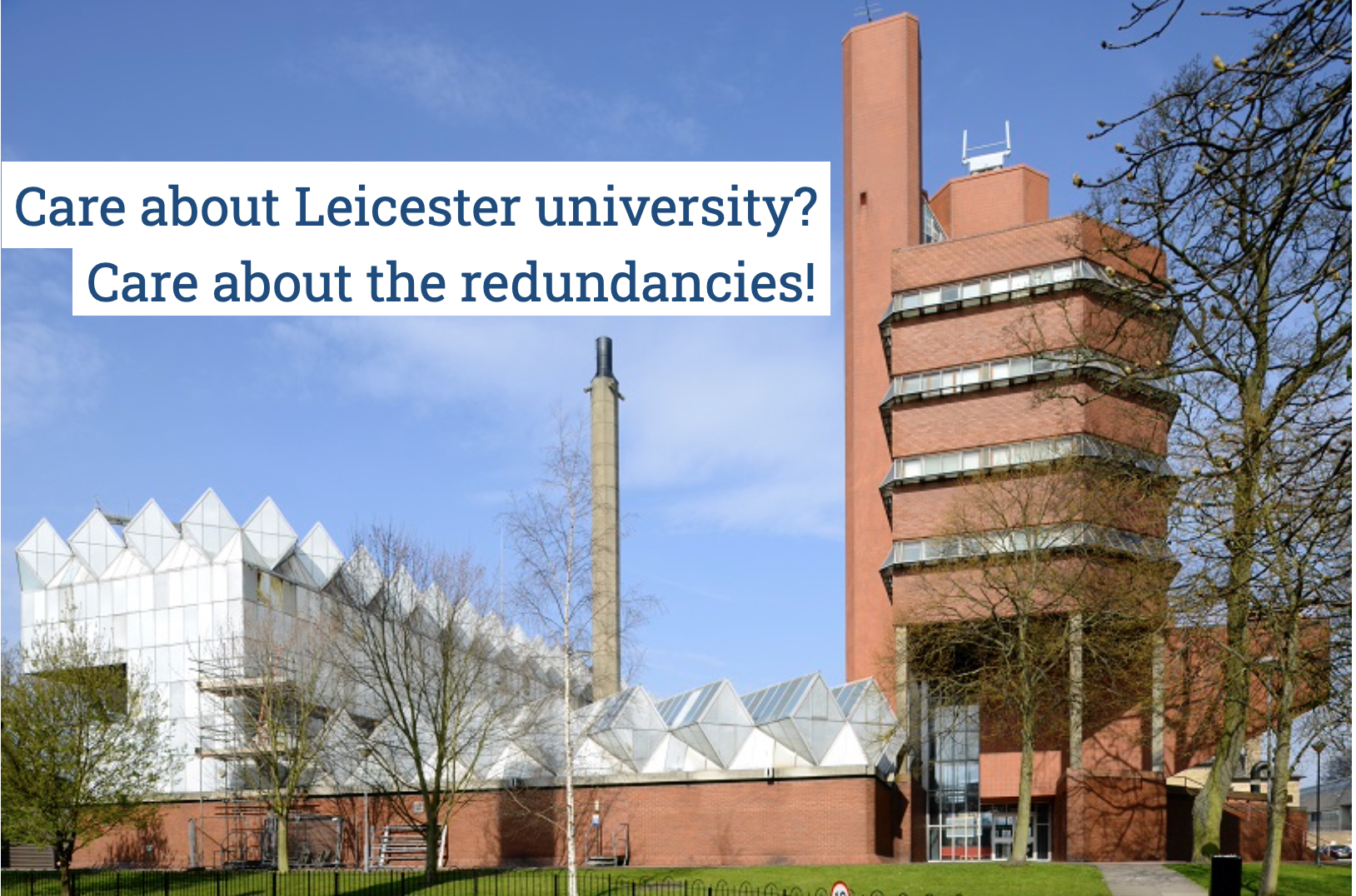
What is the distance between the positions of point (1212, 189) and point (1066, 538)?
39.5 metres

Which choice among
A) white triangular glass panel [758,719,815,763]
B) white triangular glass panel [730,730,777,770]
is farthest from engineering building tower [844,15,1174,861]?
white triangular glass panel [730,730,777,770]

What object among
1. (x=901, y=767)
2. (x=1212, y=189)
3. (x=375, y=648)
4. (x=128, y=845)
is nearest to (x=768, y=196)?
(x=1212, y=189)

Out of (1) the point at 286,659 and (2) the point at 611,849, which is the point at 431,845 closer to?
(2) the point at 611,849

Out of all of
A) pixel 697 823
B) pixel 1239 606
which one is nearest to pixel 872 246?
pixel 697 823

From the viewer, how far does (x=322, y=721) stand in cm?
5822

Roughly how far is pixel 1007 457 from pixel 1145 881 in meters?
19.5

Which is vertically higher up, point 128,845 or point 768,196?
point 768,196

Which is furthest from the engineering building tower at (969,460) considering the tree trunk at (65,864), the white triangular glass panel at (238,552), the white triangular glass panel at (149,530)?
the white triangular glass panel at (149,530)

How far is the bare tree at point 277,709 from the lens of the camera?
49.7 meters

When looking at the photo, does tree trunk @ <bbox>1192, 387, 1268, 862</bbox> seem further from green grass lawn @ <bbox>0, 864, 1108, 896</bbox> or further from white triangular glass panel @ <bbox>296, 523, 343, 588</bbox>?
white triangular glass panel @ <bbox>296, 523, 343, 588</bbox>

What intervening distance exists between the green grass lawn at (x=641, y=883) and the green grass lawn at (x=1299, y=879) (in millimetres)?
2423

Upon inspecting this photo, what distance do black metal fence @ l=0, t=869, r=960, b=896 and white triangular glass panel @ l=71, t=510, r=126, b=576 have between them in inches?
1162

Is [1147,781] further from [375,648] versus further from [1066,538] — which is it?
[375,648]

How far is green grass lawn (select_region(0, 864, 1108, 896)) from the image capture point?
1319 inches
